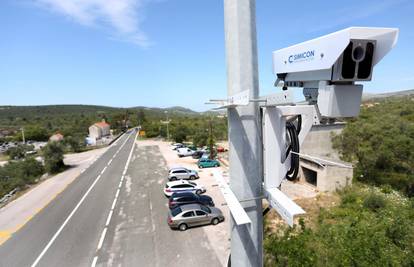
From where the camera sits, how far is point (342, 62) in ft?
6.86

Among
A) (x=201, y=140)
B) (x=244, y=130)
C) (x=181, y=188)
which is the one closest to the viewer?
(x=244, y=130)

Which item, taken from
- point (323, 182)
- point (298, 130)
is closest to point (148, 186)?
point (323, 182)

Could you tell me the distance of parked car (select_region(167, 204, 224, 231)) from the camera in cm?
1233

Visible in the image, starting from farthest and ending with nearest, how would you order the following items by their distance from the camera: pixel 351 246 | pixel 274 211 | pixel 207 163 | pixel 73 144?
pixel 73 144, pixel 207 163, pixel 274 211, pixel 351 246

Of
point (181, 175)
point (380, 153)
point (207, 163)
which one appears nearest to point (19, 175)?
point (181, 175)

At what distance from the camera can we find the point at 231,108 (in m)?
2.17

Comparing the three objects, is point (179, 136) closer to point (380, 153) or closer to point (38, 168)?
point (38, 168)

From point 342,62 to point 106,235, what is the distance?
43.0ft

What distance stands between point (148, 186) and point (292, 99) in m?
19.6

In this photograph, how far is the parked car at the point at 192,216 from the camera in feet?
40.4

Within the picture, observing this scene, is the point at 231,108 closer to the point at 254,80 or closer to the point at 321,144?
the point at 254,80

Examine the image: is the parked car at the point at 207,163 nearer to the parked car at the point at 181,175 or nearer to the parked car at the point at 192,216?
the parked car at the point at 181,175

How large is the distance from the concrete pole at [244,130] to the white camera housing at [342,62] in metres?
0.60

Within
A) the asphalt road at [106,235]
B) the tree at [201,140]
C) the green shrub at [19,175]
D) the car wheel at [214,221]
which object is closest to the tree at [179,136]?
the tree at [201,140]
